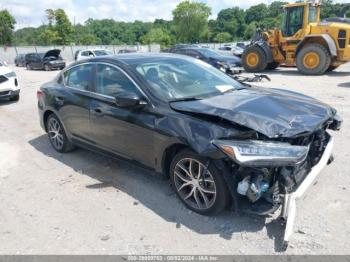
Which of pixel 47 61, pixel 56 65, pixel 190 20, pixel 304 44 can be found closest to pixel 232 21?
pixel 190 20

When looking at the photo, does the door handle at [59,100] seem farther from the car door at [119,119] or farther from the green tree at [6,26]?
the green tree at [6,26]

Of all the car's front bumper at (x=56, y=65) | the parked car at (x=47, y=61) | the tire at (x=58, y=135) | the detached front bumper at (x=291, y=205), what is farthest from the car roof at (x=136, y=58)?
the parked car at (x=47, y=61)

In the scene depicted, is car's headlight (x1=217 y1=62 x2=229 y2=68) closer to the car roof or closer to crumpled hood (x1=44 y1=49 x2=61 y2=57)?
the car roof

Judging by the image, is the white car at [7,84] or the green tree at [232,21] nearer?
the white car at [7,84]

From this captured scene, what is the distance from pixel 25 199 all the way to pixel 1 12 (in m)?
71.5

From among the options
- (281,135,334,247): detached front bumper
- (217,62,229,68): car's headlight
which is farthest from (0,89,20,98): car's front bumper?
(281,135,334,247): detached front bumper

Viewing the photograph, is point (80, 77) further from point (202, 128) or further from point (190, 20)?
point (190, 20)

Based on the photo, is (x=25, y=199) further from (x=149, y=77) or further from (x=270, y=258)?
(x=270, y=258)

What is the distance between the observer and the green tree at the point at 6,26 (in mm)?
64125

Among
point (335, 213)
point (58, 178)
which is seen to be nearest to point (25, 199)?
point (58, 178)

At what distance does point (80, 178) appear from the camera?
15.6 feet

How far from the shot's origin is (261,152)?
10.0ft

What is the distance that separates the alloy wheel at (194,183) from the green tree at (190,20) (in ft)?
281

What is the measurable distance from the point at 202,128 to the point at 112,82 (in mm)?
1679
